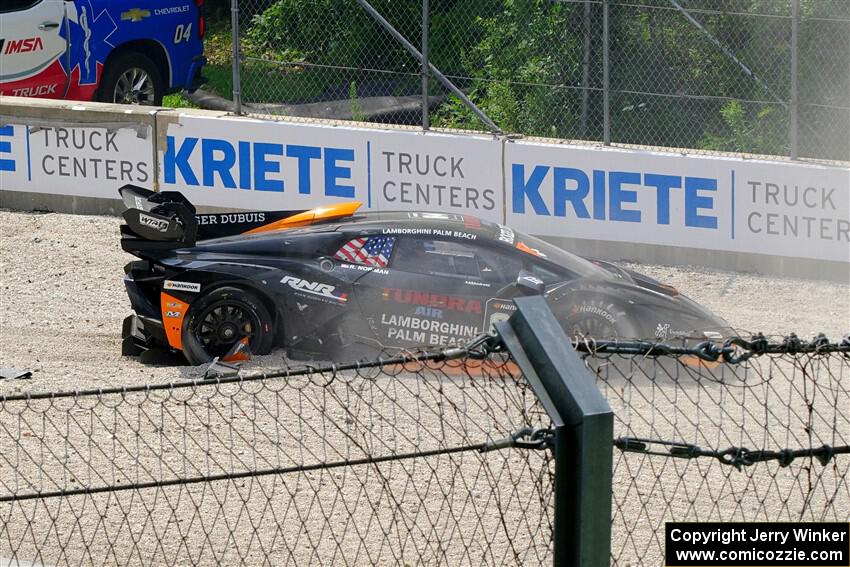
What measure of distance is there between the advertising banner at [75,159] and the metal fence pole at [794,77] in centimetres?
660

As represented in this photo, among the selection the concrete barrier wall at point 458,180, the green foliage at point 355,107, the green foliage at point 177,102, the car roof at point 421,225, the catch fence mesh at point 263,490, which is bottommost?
the catch fence mesh at point 263,490

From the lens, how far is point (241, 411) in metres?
8.89

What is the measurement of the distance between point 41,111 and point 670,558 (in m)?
11.6

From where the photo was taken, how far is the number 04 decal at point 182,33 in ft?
53.9

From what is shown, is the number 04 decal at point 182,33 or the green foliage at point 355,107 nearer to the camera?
the green foliage at point 355,107

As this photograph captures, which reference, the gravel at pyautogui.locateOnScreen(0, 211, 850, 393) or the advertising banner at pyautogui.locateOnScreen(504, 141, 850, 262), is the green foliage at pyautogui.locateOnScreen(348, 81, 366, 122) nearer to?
the advertising banner at pyautogui.locateOnScreen(504, 141, 850, 262)

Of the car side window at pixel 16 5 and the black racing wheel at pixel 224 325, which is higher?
the car side window at pixel 16 5

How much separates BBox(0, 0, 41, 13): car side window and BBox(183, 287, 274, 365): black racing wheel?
696 centimetres

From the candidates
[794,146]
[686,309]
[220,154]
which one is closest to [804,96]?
[794,146]

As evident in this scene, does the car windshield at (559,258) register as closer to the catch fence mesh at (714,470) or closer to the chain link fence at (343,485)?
the catch fence mesh at (714,470)

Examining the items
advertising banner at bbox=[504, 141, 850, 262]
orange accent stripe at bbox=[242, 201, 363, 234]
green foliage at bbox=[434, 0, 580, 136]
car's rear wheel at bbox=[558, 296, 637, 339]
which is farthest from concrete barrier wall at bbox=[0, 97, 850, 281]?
car's rear wheel at bbox=[558, 296, 637, 339]

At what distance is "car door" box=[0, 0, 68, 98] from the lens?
15.1m

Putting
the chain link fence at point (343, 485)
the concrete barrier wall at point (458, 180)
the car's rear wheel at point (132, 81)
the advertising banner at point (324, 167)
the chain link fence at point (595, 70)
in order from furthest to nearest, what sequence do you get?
1. the car's rear wheel at point (132, 81)
2. the chain link fence at point (595, 70)
3. the advertising banner at point (324, 167)
4. the concrete barrier wall at point (458, 180)
5. the chain link fence at point (343, 485)

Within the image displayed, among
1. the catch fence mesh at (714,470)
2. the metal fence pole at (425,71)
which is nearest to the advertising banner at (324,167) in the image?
the metal fence pole at (425,71)
